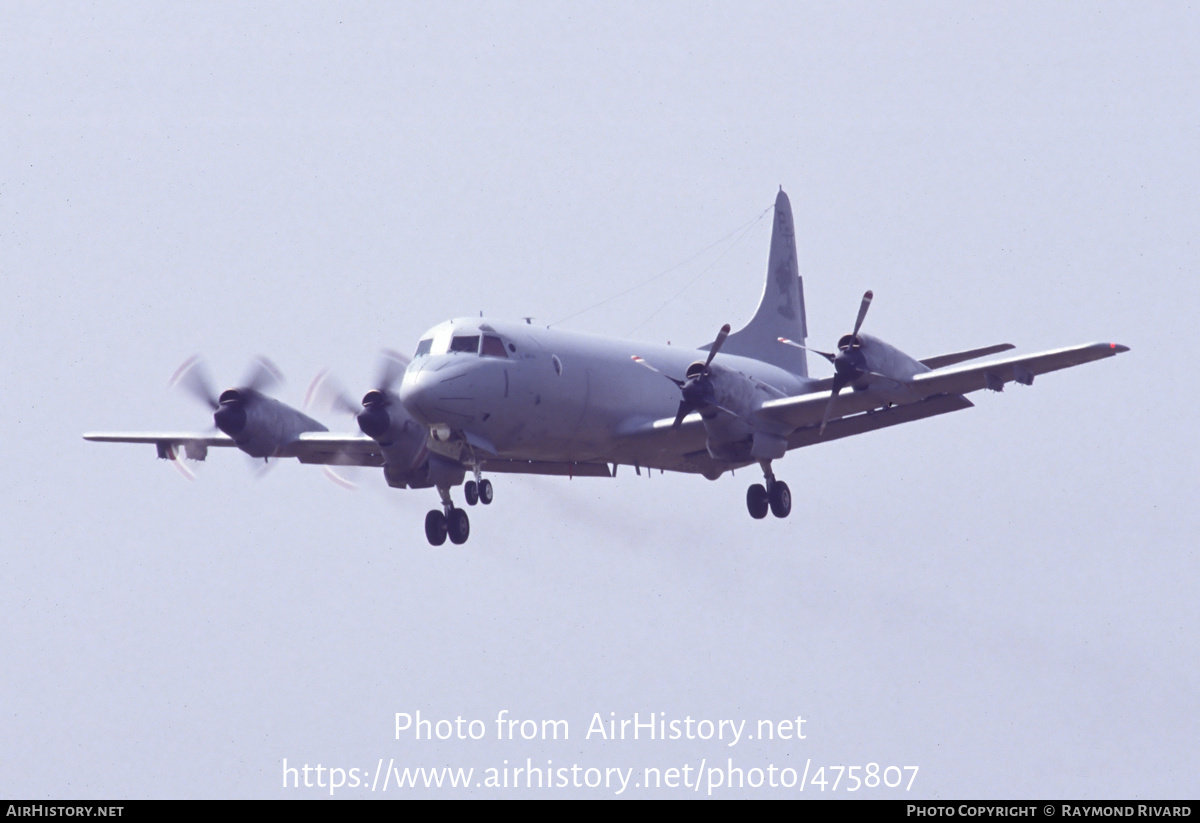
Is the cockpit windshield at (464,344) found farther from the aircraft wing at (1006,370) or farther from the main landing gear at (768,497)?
the aircraft wing at (1006,370)

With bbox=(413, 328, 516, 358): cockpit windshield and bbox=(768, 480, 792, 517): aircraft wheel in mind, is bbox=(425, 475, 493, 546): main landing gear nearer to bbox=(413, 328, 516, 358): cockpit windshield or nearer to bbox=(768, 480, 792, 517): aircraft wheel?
bbox=(413, 328, 516, 358): cockpit windshield

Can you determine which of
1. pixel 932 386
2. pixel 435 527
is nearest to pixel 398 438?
pixel 435 527

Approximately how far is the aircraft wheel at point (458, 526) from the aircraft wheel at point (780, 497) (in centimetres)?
570

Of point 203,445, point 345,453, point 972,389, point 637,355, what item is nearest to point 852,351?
point 972,389

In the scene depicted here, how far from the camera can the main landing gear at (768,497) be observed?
28781 millimetres

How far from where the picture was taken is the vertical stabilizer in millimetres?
34719

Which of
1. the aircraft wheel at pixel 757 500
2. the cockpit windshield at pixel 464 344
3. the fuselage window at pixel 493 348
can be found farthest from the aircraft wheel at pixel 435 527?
the aircraft wheel at pixel 757 500

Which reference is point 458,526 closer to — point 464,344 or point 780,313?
point 464,344

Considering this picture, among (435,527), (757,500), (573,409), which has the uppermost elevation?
(573,409)

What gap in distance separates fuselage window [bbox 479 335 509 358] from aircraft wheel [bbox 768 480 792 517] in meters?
6.15

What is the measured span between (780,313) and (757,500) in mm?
8317

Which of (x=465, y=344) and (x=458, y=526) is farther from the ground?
(x=465, y=344)

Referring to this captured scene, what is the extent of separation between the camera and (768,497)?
2883 cm

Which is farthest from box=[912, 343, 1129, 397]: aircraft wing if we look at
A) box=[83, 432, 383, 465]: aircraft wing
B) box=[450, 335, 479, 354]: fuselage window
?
box=[83, 432, 383, 465]: aircraft wing
